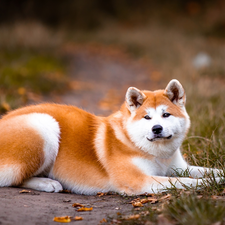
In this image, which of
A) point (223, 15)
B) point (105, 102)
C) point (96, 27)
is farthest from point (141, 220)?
A: point (96, 27)

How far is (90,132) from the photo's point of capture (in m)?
3.64

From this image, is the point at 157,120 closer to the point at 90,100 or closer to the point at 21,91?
the point at 21,91

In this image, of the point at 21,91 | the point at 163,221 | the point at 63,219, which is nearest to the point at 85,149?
the point at 63,219

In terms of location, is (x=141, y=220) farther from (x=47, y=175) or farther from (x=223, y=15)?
(x=223, y=15)

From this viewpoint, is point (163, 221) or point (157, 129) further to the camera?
point (157, 129)

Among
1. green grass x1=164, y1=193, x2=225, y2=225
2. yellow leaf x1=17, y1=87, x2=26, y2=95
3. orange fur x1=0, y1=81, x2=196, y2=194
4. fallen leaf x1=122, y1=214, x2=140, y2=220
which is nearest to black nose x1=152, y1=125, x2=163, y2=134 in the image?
orange fur x1=0, y1=81, x2=196, y2=194

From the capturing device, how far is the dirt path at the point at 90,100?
8.70ft

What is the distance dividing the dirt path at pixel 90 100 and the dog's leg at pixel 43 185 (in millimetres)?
81

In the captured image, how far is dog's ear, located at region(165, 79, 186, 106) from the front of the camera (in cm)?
341

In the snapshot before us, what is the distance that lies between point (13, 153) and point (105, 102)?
4.90 m

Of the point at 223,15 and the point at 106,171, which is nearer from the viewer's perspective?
the point at 106,171

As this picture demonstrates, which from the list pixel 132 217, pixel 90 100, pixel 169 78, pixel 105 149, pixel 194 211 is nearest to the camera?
pixel 194 211

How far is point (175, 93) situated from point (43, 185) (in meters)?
1.95

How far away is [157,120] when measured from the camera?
3180 mm
